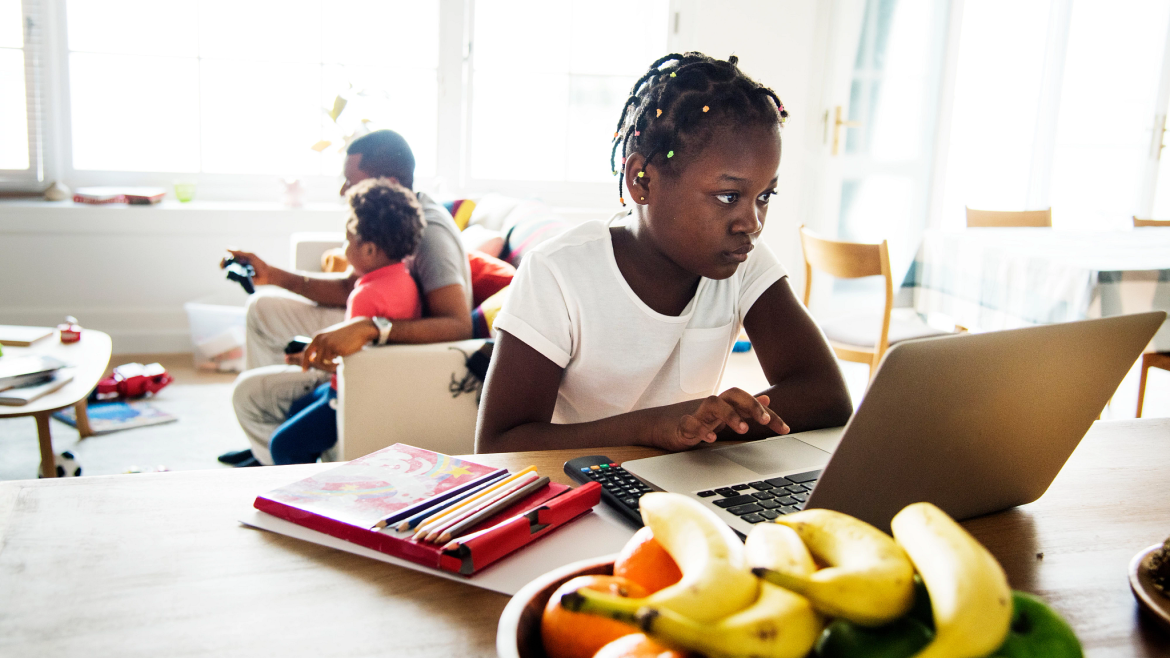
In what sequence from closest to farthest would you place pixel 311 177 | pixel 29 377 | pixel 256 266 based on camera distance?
1. pixel 29 377
2. pixel 256 266
3. pixel 311 177

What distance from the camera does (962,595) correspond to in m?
0.33

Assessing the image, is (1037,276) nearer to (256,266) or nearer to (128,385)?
(256,266)

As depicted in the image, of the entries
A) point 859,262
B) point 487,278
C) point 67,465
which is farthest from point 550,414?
point 67,465

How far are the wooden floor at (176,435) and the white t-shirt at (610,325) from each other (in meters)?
1.46

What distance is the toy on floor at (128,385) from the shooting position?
313 cm

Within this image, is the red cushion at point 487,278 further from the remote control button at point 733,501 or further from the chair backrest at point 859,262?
the remote control button at point 733,501

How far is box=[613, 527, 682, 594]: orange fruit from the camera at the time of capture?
1.46ft

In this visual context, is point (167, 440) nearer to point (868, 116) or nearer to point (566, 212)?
point (566, 212)

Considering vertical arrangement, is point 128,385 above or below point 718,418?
below

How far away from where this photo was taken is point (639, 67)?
14.0ft

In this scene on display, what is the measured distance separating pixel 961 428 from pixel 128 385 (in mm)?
3233

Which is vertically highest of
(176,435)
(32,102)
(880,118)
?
(880,118)

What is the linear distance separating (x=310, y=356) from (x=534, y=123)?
2.76 metres

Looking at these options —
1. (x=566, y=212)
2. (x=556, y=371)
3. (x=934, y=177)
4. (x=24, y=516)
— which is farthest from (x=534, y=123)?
(x=24, y=516)
